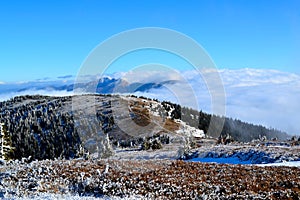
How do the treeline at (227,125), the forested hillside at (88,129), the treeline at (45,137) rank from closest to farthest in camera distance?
the treeline at (45,137) → the forested hillside at (88,129) → the treeline at (227,125)

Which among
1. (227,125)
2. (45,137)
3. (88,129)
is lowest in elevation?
(45,137)

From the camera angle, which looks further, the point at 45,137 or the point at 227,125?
the point at 227,125

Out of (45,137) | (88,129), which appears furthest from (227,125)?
(45,137)

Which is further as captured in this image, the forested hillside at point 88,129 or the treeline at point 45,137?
the forested hillside at point 88,129

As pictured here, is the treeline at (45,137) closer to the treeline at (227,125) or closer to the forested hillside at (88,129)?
the forested hillside at (88,129)

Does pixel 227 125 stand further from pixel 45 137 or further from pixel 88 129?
pixel 45 137

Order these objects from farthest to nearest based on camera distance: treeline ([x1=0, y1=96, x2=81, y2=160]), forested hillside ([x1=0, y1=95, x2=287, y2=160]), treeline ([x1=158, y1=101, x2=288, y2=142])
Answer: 1. treeline ([x1=158, y1=101, x2=288, y2=142])
2. forested hillside ([x1=0, y1=95, x2=287, y2=160])
3. treeline ([x1=0, y1=96, x2=81, y2=160])

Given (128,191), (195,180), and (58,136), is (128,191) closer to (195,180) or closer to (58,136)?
(195,180)

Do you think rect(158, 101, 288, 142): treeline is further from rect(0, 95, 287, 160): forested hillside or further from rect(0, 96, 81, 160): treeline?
rect(0, 96, 81, 160): treeline

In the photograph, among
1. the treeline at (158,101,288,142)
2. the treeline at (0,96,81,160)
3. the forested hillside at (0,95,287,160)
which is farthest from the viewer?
the treeline at (158,101,288,142)

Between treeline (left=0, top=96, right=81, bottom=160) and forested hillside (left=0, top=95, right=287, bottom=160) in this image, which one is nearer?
treeline (left=0, top=96, right=81, bottom=160)

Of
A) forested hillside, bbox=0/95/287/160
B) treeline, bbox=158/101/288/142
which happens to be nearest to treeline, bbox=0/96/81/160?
forested hillside, bbox=0/95/287/160

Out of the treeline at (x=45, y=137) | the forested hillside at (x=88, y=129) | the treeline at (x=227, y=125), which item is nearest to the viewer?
the treeline at (x=45, y=137)

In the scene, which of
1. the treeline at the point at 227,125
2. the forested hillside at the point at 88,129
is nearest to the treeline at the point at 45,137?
the forested hillside at the point at 88,129
